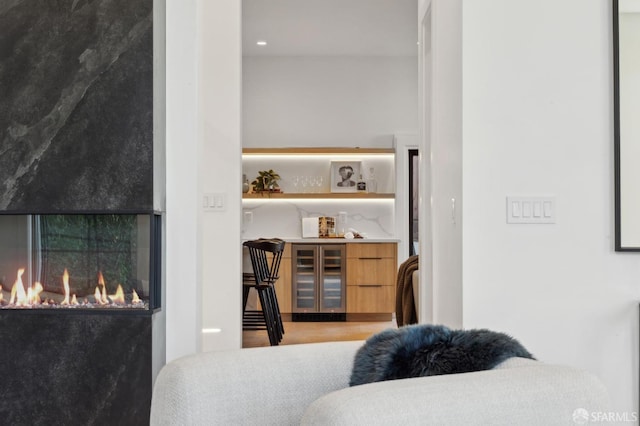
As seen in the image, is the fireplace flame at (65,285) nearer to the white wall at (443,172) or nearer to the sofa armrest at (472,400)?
the white wall at (443,172)

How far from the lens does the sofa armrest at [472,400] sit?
105cm

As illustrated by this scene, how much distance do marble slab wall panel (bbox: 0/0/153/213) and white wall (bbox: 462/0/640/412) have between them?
1.26m

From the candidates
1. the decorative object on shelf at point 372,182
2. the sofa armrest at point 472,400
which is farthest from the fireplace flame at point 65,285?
the decorative object on shelf at point 372,182

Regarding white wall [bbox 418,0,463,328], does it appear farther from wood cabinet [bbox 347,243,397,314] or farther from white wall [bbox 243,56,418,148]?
white wall [bbox 243,56,418,148]

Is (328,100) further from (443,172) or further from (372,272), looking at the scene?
(443,172)

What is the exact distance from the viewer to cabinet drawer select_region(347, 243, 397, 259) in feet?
24.0

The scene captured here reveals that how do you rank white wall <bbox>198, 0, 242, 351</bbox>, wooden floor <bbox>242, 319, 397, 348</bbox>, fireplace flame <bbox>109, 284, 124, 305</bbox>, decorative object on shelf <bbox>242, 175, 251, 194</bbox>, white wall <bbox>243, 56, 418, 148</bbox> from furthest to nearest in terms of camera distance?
1. white wall <bbox>243, 56, 418, 148</bbox>
2. decorative object on shelf <bbox>242, 175, 251, 194</bbox>
3. wooden floor <bbox>242, 319, 397, 348</bbox>
4. white wall <bbox>198, 0, 242, 351</bbox>
5. fireplace flame <bbox>109, 284, 124, 305</bbox>

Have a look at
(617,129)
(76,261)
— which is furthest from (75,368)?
(617,129)

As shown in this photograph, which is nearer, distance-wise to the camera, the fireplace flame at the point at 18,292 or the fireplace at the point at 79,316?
the fireplace at the point at 79,316

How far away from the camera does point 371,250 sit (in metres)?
7.31

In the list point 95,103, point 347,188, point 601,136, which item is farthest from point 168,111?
point 347,188

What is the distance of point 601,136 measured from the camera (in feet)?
8.62

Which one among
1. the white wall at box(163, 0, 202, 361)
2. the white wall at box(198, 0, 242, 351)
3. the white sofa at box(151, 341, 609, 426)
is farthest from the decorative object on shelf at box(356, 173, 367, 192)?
the white sofa at box(151, 341, 609, 426)

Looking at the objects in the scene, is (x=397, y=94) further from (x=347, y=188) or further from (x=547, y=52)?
(x=547, y=52)
